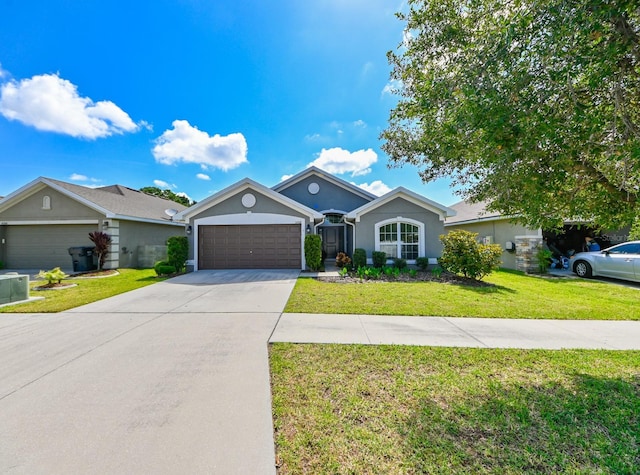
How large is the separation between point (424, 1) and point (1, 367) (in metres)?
8.27

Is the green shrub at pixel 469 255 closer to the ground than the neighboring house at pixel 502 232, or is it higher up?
closer to the ground

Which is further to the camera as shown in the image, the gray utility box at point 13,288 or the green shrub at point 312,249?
the green shrub at point 312,249

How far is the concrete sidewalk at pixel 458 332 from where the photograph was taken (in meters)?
4.45

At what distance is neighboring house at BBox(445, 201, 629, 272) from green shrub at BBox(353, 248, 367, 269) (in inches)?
199

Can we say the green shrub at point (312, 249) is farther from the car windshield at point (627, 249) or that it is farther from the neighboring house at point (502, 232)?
the car windshield at point (627, 249)

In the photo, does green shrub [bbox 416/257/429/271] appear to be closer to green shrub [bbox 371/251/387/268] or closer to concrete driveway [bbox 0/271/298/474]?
green shrub [bbox 371/251/387/268]

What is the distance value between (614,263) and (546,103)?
11.5 metres

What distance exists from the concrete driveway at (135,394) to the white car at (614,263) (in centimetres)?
1334

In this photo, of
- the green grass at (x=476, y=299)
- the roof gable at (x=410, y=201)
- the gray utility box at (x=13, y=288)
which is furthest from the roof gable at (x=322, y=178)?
the gray utility box at (x=13, y=288)

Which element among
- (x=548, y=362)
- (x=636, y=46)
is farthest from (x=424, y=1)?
(x=548, y=362)

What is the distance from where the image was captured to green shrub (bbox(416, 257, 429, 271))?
12763 millimetres

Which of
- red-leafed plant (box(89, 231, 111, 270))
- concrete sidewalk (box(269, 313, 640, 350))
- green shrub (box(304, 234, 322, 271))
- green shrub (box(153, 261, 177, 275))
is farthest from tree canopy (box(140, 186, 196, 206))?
concrete sidewalk (box(269, 313, 640, 350))

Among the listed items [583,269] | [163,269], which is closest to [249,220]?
[163,269]

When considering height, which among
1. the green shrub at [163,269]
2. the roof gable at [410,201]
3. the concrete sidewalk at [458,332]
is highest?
the roof gable at [410,201]
